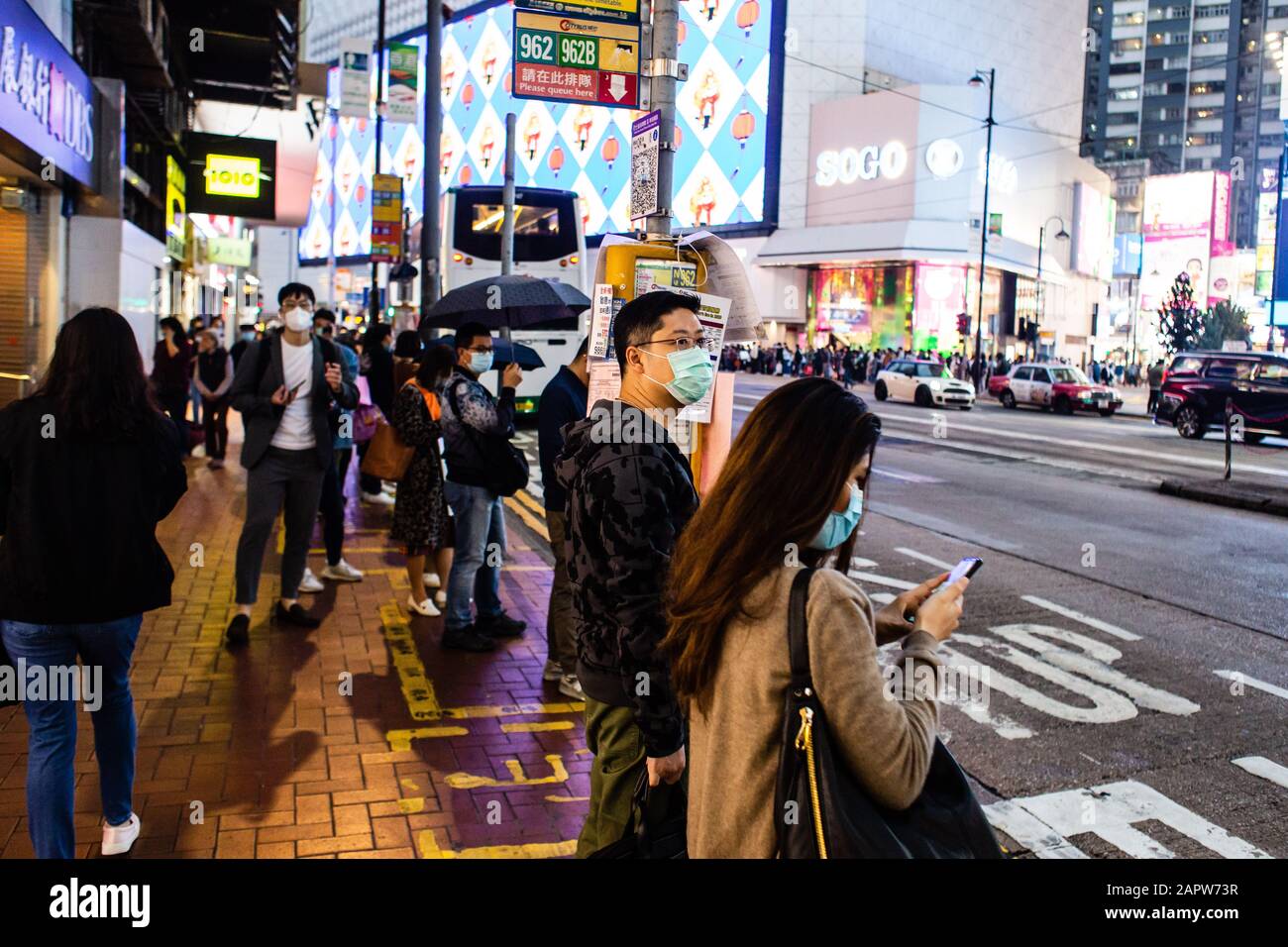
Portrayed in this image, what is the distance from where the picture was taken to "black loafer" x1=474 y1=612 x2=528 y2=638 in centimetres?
705

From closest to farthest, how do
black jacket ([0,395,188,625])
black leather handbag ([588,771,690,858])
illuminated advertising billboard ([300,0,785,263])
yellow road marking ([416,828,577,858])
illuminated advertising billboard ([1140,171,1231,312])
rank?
black leather handbag ([588,771,690,858])
black jacket ([0,395,188,625])
yellow road marking ([416,828,577,858])
illuminated advertising billboard ([300,0,785,263])
illuminated advertising billboard ([1140,171,1231,312])

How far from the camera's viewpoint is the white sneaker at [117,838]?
3.96m

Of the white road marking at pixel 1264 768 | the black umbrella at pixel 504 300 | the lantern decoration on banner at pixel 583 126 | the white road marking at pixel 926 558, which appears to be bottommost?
the white road marking at pixel 1264 768

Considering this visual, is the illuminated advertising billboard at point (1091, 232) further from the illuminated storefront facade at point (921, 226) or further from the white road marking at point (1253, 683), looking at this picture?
the white road marking at point (1253, 683)

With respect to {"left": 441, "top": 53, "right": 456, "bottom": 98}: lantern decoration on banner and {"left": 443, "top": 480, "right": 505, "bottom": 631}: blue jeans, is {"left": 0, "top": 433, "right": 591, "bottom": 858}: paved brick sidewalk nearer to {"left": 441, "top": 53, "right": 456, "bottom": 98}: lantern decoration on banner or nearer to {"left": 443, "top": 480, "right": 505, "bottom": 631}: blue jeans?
{"left": 443, "top": 480, "right": 505, "bottom": 631}: blue jeans

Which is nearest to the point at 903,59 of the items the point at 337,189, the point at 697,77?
the point at 697,77

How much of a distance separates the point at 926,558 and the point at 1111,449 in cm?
1262

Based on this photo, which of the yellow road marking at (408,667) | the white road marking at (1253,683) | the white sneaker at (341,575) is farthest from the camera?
the white sneaker at (341,575)

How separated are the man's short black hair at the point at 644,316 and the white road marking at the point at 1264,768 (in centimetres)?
360

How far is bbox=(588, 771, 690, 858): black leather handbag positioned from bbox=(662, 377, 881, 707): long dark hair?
0.63 metres

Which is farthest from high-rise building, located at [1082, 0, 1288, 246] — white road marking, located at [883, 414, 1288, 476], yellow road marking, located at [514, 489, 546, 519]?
yellow road marking, located at [514, 489, 546, 519]

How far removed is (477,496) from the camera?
6652mm

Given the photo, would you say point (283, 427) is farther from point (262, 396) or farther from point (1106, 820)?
point (1106, 820)

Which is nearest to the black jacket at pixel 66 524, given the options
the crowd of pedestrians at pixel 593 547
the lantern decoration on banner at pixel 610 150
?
the crowd of pedestrians at pixel 593 547
